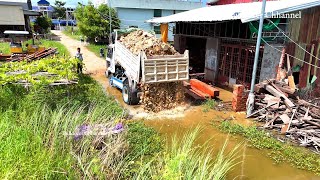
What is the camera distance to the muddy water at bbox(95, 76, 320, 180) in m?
6.29

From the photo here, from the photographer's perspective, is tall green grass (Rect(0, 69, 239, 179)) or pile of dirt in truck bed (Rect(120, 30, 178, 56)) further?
pile of dirt in truck bed (Rect(120, 30, 178, 56))

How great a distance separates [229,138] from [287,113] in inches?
94.6

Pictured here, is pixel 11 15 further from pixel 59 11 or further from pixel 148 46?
pixel 59 11

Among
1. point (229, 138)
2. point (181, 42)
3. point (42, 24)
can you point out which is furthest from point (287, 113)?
point (42, 24)

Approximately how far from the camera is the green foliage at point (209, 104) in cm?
1060

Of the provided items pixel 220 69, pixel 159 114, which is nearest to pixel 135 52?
pixel 159 114

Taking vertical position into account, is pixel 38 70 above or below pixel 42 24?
below

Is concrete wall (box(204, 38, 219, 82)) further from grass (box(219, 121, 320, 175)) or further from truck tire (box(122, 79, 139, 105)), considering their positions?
grass (box(219, 121, 320, 175))

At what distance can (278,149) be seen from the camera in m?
7.43

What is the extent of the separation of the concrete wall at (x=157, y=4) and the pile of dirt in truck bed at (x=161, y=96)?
2293 cm

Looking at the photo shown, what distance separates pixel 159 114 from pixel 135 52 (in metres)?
2.72

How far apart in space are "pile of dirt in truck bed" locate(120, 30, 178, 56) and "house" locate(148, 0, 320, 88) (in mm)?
2671

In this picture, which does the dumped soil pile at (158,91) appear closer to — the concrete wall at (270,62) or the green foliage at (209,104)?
the green foliage at (209,104)

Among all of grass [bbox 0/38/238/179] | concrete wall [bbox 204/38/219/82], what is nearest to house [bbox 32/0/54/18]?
concrete wall [bbox 204/38/219/82]
